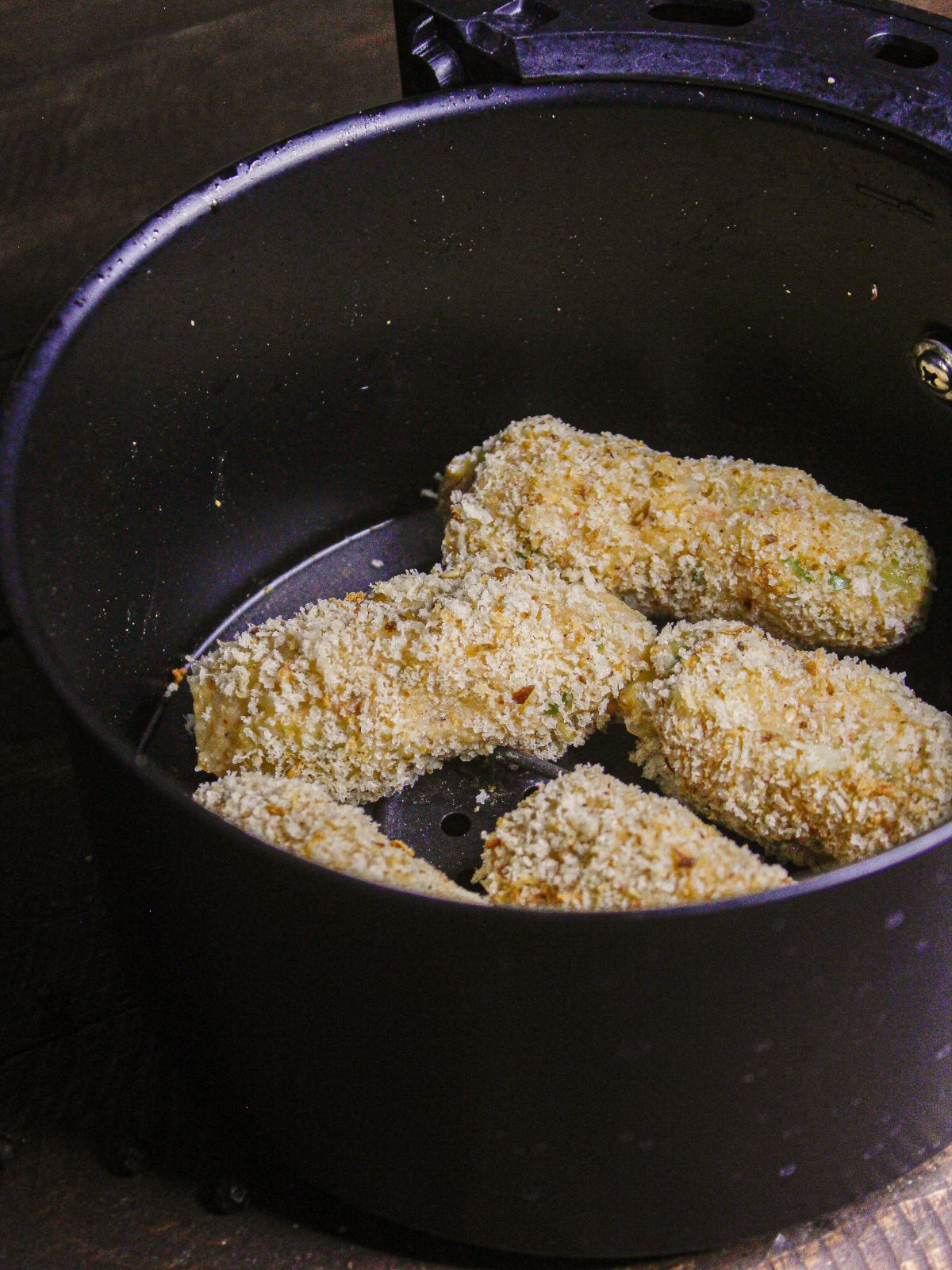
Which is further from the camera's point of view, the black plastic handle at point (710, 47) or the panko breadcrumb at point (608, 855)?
the black plastic handle at point (710, 47)

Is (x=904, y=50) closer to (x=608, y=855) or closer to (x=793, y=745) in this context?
(x=793, y=745)

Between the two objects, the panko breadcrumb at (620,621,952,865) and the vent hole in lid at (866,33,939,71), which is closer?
the panko breadcrumb at (620,621,952,865)

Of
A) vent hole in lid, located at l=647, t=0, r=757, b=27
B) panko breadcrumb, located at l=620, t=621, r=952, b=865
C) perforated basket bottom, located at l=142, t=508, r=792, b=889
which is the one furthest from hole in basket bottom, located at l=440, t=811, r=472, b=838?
vent hole in lid, located at l=647, t=0, r=757, b=27

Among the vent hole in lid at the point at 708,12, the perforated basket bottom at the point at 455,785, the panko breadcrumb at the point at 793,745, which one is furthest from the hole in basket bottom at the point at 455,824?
the vent hole in lid at the point at 708,12

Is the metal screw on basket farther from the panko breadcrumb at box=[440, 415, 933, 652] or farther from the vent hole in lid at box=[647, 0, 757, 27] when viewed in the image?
the vent hole in lid at box=[647, 0, 757, 27]

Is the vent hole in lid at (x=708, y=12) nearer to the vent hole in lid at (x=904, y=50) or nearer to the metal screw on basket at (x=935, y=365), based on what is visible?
the vent hole in lid at (x=904, y=50)

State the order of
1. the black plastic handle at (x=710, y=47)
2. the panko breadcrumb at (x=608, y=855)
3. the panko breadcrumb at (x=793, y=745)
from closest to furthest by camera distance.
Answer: the panko breadcrumb at (x=608, y=855)
the panko breadcrumb at (x=793, y=745)
the black plastic handle at (x=710, y=47)
